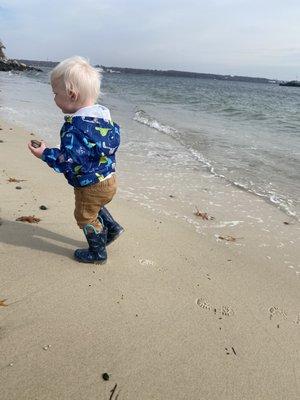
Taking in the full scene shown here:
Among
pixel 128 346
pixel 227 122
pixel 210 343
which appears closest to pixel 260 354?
pixel 210 343

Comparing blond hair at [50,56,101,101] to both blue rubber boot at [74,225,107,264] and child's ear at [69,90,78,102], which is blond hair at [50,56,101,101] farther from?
blue rubber boot at [74,225,107,264]

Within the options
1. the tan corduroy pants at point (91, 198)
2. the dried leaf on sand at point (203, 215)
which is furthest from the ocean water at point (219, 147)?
the tan corduroy pants at point (91, 198)

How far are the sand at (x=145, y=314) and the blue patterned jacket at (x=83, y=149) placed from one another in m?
0.84

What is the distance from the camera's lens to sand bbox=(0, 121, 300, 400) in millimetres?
2406

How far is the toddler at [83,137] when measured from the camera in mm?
3119

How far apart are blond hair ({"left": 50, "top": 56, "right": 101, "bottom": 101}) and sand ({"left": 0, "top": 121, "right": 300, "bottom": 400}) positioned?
1.45 m

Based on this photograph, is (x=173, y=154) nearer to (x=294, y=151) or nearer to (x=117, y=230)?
(x=294, y=151)

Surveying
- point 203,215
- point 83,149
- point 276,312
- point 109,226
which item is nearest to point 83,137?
point 83,149

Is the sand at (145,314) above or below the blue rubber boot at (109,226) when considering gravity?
below

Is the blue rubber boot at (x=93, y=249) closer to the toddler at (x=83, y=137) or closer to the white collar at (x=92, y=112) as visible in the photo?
the toddler at (x=83, y=137)

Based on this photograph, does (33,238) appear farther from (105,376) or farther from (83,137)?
(105,376)

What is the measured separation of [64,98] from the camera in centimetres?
319

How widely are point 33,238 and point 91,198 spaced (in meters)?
0.94

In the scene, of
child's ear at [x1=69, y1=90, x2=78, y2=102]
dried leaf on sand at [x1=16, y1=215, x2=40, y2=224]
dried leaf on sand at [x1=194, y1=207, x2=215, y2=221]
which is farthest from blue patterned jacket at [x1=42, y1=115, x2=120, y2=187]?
dried leaf on sand at [x1=194, y1=207, x2=215, y2=221]
